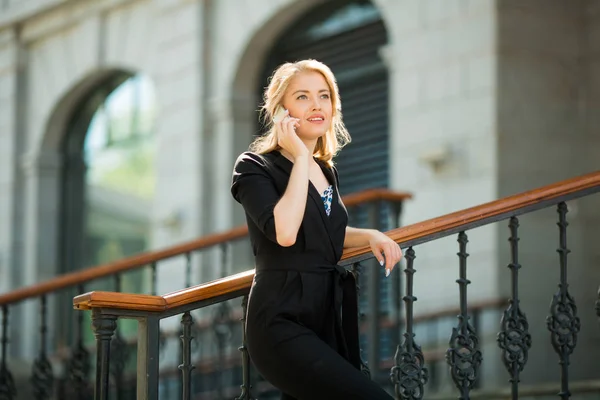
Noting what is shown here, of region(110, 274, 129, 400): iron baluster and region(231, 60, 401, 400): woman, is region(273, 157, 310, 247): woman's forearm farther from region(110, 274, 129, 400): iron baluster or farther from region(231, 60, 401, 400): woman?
region(110, 274, 129, 400): iron baluster

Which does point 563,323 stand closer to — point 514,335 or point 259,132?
point 514,335

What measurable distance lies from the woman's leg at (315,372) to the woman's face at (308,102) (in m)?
0.66

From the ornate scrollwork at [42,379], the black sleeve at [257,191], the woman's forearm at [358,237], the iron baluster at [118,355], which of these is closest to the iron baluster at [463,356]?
the woman's forearm at [358,237]

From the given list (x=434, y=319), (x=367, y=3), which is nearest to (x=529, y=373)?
(x=434, y=319)

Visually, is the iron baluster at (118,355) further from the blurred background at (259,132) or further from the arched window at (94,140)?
the arched window at (94,140)

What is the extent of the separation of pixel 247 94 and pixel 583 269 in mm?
3726

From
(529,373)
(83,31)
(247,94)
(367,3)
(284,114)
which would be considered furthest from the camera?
(83,31)

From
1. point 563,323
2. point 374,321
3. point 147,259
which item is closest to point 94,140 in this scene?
point 147,259

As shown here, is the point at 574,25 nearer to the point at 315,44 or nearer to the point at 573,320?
the point at 315,44

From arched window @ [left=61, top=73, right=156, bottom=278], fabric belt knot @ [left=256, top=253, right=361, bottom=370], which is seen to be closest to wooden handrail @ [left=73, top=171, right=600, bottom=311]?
fabric belt knot @ [left=256, top=253, right=361, bottom=370]

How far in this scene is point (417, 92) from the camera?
28.9 feet

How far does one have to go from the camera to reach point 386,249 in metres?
3.88

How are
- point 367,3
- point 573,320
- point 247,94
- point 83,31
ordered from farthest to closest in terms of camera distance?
1. point 83,31
2. point 247,94
3. point 367,3
4. point 573,320

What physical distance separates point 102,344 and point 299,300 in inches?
35.5
